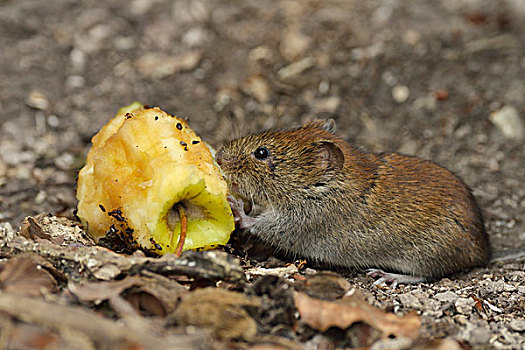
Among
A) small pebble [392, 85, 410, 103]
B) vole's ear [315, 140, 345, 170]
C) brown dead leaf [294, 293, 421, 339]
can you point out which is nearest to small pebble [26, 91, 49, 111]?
vole's ear [315, 140, 345, 170]

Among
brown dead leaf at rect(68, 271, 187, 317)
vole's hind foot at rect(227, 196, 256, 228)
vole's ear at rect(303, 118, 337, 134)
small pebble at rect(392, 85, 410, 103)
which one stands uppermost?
vole's ear at rect(303, 118, 337, 134)

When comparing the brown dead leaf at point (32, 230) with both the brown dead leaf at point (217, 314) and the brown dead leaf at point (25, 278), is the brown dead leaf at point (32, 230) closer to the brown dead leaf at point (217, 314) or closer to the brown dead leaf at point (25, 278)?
the brown dead leaf at point (25, 278)

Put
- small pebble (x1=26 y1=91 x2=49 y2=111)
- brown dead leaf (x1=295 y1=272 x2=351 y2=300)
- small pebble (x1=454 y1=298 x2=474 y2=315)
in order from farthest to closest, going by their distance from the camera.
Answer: small pebble (x1=26 y1=91 x2=49 y2=111) < small pebble (x1=454 y1=298 x2=474 y2=315) < brown dead leaf (x1=295 y1=272 x2=351 y2=300)

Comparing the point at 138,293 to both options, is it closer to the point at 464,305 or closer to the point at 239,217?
the point at 239,217

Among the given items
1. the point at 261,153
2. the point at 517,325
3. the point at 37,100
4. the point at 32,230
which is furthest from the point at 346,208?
the point at 37,100

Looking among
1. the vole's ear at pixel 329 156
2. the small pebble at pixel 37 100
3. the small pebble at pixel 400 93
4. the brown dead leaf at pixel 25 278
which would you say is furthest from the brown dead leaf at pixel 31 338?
the small pebble at pixel 400 93

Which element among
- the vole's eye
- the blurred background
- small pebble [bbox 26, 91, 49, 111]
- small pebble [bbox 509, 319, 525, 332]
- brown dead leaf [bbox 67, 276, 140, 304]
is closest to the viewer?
brown dead leaf [bbox 67, 276, 140, 304]

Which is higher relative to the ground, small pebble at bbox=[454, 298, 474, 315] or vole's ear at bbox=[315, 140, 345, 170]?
vole's ear at bbox=[315, 140, 345, 170]

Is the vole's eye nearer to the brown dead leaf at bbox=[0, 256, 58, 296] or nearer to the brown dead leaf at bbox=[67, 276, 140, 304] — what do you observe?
the brown dead leaf at bbox=[67, 276, 140, 304]
